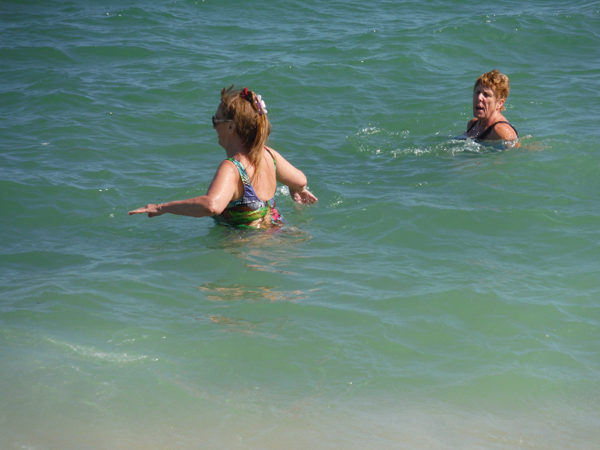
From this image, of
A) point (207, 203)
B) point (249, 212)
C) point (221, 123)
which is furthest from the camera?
point (249, 212)

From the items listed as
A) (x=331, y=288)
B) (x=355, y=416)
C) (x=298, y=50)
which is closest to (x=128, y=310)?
(x=331, y=288)

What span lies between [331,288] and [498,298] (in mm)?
1167

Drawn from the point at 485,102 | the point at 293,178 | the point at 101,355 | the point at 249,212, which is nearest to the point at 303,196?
the point at 293,178

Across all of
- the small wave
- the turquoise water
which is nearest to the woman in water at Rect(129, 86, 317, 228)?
the turquoise water

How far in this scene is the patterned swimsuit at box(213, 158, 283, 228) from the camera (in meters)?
5.48

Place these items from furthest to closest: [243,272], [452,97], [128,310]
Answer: [452,97]
[243,272]
[128,310]

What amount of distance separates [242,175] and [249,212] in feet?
1.47

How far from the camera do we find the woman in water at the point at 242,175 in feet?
16.0

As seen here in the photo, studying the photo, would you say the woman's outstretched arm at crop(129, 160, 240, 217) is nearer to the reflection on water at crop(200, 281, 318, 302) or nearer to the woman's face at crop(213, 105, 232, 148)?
the woman's face at crop(213, 105, 232, 148)

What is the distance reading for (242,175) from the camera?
5230mm

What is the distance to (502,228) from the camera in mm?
5746

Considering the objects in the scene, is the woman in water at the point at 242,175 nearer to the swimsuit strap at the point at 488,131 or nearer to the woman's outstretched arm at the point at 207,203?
the woman's outstretched arm at the point at 207,203

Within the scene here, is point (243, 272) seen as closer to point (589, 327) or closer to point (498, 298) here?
point (498, 298)

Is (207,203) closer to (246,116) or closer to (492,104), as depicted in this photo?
(246,116)
